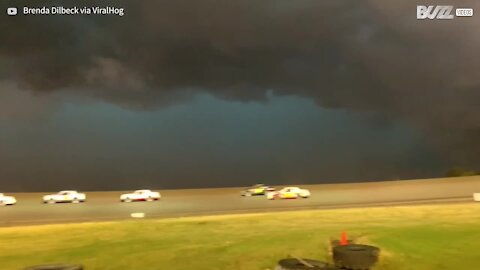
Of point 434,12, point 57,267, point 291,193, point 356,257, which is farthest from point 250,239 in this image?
point 434,12

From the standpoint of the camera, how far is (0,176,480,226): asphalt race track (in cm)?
373

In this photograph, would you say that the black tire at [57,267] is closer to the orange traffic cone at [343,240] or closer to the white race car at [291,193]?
the white race car at [291,193]

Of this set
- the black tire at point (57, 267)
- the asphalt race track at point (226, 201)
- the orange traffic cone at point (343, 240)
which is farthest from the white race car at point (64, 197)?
the orange traffic cone at point (343, 240)

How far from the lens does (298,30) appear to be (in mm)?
3941

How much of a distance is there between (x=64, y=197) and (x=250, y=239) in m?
1.19

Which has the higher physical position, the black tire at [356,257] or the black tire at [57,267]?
the black tire at [57,267]

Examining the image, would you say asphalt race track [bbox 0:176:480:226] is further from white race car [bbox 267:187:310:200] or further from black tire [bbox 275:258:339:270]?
black tire [bbox 275:258:339:270]

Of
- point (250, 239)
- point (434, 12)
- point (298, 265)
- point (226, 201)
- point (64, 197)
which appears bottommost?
point (298, 265)

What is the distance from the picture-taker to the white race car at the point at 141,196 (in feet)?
12.5

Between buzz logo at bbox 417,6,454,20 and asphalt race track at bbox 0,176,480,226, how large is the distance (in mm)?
1093

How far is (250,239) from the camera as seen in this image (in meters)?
3.60

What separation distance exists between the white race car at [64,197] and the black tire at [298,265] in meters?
1.34

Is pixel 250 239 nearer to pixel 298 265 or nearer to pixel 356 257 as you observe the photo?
pixel 298 265

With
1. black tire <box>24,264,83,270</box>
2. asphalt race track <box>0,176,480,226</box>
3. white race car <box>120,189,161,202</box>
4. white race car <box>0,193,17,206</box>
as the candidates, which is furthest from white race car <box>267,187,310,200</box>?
white race car <box>0,193,17,206</box>
